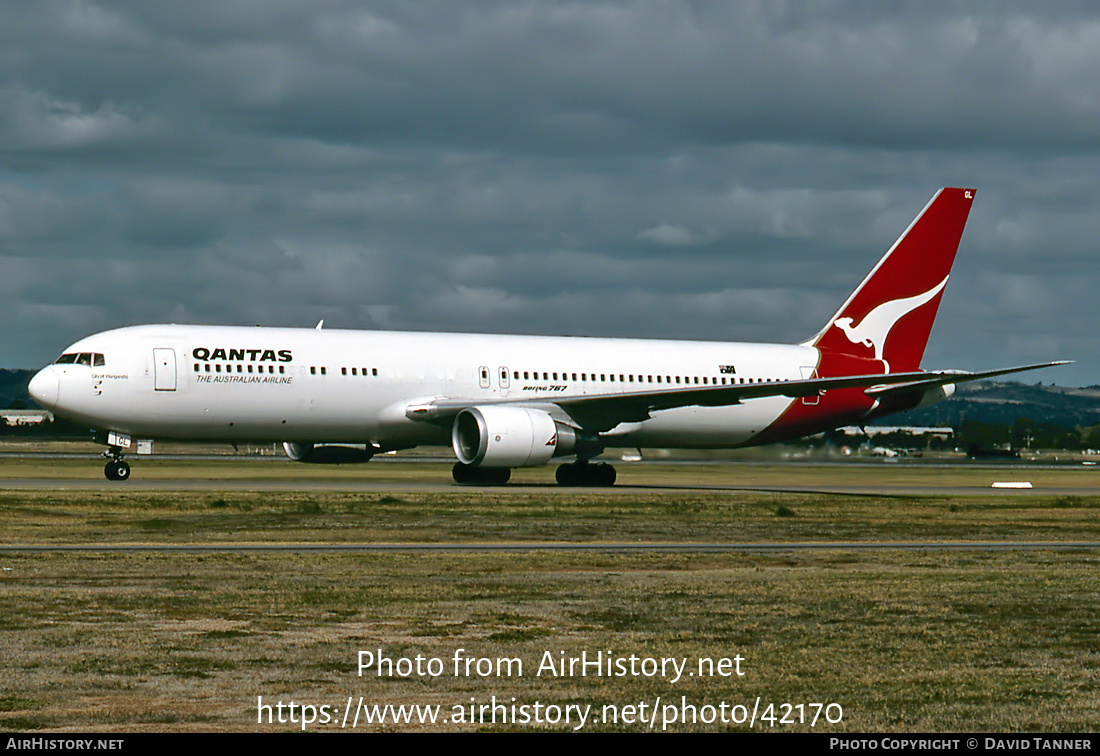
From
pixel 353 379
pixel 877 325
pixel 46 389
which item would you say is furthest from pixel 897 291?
pixel 46 389

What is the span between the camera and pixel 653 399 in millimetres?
40906

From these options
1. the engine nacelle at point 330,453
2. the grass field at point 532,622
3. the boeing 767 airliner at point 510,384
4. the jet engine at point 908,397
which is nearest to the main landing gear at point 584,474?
the boeing 767 airliner at point 510,384

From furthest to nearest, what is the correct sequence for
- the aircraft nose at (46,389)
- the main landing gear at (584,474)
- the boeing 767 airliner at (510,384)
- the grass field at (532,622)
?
the main landing gear at (584,474) < the boeing 767 airliner at (510,384) < the aircraft nose at (46,389) < the grass field at (532,622)

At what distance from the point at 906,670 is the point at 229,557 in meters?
11.4

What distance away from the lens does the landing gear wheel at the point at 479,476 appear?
41656 mm

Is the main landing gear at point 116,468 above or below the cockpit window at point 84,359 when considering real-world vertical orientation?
below

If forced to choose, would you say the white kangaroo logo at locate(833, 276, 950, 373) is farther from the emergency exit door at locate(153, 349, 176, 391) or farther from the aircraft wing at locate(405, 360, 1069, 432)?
the emergency exit door at locate(153, 349, 176, 391)

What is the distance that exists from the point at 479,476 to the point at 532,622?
90.9 ft

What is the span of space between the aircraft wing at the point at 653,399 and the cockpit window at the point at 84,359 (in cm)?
873

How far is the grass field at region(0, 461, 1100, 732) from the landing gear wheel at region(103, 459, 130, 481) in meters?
11.1

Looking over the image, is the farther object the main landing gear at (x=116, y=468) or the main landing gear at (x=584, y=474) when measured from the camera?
the main landing gear at (x=584, y=474)

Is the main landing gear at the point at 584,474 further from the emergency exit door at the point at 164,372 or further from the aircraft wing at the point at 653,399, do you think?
the emergency exit door at the point at 164,372

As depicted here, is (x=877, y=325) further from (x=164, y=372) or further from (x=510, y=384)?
(x=164, y=372)
